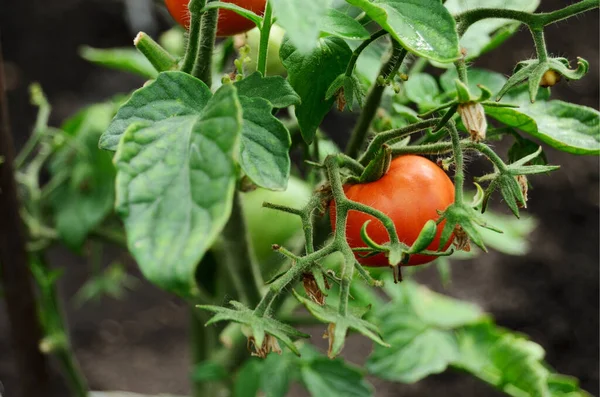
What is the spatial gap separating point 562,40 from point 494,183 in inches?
58.9

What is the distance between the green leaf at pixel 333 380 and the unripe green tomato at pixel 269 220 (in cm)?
13

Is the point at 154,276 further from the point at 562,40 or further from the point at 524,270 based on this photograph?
the point at 562,40

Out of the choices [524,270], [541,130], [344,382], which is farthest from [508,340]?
[524,270]

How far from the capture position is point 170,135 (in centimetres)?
30

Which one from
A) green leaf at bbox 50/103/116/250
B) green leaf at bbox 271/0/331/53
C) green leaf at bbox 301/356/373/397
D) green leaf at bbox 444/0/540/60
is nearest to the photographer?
green leaf at bbox 271/0/331/53

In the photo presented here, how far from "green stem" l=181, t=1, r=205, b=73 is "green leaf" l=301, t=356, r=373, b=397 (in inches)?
13.1

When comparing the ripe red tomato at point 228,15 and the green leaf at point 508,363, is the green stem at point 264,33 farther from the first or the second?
the green leaf at point 508,363

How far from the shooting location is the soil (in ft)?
4.62

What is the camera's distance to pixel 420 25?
32 cm

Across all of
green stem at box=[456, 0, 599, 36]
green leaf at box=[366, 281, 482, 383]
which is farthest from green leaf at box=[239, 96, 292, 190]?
green leaf at box=[366, 281, 482, 383]

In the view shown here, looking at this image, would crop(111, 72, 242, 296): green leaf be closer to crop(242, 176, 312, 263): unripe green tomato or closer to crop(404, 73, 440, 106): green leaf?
crop(404, 73, 440, 106): green leaf

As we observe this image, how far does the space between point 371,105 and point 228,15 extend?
114mm

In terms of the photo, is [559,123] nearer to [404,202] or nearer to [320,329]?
[404,202]

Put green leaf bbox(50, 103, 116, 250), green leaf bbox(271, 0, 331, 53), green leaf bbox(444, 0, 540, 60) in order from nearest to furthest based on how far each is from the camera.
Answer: green leaf bbox(271, 0, 331, 53), green leaf bbox(444, 0, 540, 60), green leaf bbox(50, 103, 116, 250)
